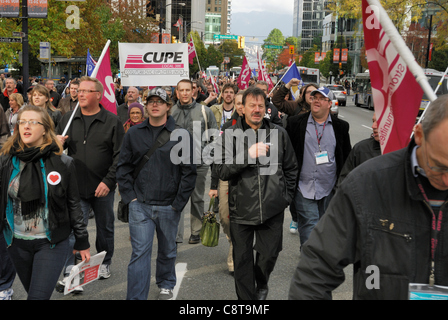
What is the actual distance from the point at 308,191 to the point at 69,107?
6.30 meters

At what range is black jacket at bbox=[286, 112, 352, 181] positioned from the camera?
548cm

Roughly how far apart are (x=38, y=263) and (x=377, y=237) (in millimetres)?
2575

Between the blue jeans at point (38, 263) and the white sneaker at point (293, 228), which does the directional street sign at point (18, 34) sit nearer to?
the white sneaker at point (293, 228)

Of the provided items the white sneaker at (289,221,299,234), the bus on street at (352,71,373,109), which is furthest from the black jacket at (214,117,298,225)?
the bus on street at (352,71,373,109)

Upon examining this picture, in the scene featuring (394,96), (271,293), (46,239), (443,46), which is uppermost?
(443,46)

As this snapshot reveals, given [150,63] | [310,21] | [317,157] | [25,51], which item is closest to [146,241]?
[317,157]

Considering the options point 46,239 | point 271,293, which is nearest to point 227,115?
point 271,293

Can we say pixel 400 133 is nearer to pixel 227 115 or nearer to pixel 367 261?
pixel 367 261

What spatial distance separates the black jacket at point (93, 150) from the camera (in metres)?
5.21

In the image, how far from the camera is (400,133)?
10.1 ft

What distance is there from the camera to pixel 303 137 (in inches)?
215

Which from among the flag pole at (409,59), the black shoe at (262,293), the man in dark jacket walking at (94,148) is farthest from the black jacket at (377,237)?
the man in dark jacket walking at (94,148)

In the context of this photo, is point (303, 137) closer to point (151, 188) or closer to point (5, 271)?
point (151, 188)

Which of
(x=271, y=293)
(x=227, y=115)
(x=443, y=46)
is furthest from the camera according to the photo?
(x=443, y=46)
